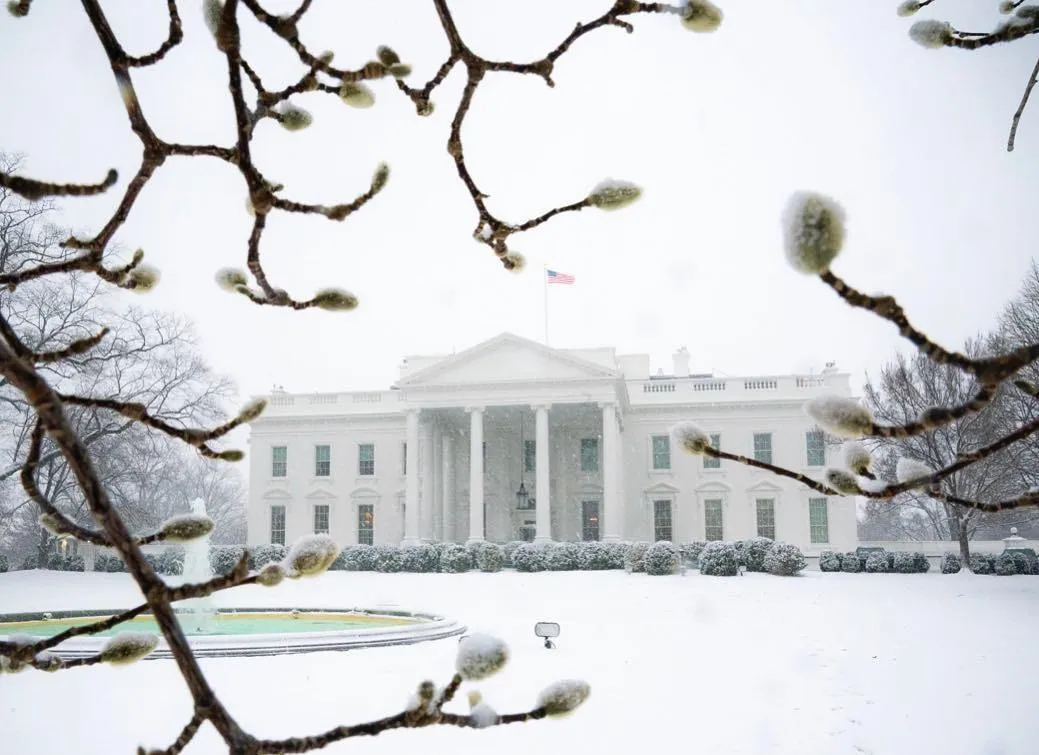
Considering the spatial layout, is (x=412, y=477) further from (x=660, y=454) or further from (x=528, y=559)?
(x=660, y=454)

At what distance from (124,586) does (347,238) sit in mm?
28144

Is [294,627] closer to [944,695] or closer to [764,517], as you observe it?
[944,695]

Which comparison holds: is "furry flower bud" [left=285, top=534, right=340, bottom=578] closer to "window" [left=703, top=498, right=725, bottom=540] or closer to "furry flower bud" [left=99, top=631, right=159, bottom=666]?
"furry flower bud" [left=99, top=631, right=159, bottom=666]

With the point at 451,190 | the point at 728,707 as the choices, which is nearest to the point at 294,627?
the point at 728,707

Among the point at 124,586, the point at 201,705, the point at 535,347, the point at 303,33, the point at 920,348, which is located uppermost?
the point at 535,347

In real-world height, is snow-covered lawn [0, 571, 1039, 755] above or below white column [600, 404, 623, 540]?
below

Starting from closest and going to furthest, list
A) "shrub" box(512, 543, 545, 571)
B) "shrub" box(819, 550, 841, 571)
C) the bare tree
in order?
the bare tree → "shrub" box(512, 543, 545, 571) → "shrub" box(819, 550, 841, 571)

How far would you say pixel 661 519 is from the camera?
121 feet

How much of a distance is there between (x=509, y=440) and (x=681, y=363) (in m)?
9.96

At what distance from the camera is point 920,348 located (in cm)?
99

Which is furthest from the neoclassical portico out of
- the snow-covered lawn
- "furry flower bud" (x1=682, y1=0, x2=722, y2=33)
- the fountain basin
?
"furry flower bud" (x1=682, y1=0, x2=722, y2=33)

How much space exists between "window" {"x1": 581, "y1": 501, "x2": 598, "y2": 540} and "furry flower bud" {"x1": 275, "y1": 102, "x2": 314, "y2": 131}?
35.7 metres

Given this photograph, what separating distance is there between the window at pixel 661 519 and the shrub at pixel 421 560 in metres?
10.8

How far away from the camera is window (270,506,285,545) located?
1554 inches
